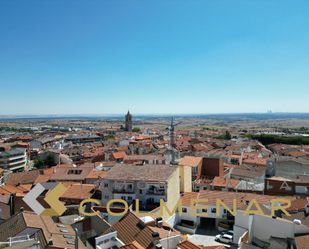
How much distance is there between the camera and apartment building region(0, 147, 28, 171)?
4347 cm

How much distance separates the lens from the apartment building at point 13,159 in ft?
143

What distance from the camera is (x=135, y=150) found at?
55031mm

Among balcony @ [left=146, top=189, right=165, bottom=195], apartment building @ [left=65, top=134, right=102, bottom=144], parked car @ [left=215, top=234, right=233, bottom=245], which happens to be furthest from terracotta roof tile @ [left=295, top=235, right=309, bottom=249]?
apartment building @ [left=65, top=134, right=102, bottom=144]

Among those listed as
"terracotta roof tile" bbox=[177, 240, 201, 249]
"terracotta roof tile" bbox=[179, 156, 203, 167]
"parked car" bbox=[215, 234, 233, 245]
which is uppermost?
"terracotta roof tile" bbox=[179, 156, 203, 167]

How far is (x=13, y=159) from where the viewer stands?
1750 inches

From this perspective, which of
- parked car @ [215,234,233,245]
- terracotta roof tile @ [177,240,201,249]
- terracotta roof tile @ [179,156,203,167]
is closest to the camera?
terracotta roof tile @ [177,240,201,249]

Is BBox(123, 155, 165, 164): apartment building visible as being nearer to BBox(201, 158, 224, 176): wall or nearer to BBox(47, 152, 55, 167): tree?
BBox(201, 158, 224, 176): wall

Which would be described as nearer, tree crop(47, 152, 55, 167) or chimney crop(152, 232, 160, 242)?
chimney crop(152, 232, 160, 242)

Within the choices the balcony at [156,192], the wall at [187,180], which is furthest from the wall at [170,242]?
the wall at [187,180]

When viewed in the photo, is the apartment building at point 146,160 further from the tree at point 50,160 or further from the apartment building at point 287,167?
the tree at point 50,160

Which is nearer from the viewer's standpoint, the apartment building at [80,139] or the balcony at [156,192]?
A: the balcony at [156,192]

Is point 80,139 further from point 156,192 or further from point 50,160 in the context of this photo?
point 156,192

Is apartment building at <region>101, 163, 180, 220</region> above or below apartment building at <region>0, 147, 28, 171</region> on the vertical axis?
above

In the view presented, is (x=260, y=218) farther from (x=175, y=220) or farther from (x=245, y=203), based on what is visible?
(x=175, y=220)
